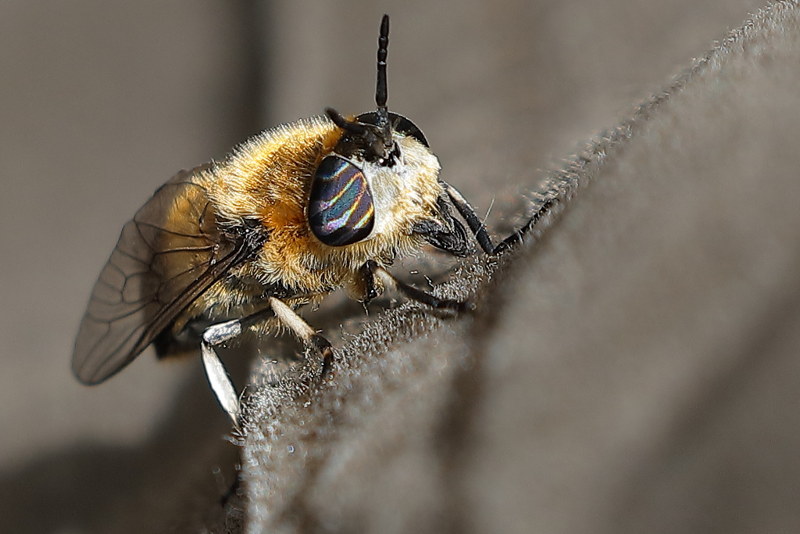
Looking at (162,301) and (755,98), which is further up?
(755,98)

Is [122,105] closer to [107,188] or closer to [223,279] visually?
[107,188]

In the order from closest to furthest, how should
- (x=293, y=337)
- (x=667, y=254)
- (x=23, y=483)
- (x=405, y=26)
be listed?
(x=667, y=254)
(x=293, y=337)
(x=23, y=483)
(x=405, y=26)

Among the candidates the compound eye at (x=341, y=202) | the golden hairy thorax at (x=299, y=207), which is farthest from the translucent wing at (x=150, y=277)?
the compound eye at (x=341, y=202)

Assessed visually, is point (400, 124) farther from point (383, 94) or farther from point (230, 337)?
point (230, 337)

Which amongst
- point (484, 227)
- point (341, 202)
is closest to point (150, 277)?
point (341, 202)

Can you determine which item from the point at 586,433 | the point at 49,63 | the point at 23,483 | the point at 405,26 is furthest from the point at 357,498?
the point at 49,63

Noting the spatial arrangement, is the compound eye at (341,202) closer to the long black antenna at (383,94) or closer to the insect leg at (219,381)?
the long black antenna at (383,94)
